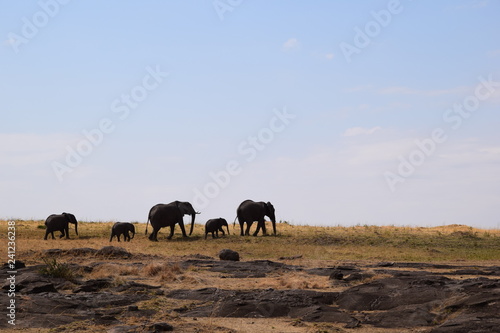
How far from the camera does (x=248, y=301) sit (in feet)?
60.1

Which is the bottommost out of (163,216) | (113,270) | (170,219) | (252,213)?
(113,270)

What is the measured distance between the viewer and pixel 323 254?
3419cm

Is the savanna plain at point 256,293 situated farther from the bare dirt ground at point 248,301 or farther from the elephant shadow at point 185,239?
the elephant shadow at point 185,239

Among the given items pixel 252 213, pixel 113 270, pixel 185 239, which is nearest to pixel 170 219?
pixel 185 239

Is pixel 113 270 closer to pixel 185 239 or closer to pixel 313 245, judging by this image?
pixel 313 245

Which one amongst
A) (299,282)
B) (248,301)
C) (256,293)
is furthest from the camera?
(299,282)

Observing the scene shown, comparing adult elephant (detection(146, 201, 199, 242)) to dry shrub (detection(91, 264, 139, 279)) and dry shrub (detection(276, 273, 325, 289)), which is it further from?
dry shrub (detection(276, 273, 325, 289))

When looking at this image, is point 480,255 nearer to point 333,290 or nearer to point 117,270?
point 333,290

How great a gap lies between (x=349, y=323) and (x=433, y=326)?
1.98 m

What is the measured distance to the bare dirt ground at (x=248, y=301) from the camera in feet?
52.7

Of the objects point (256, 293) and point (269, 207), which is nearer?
point (256, 293)

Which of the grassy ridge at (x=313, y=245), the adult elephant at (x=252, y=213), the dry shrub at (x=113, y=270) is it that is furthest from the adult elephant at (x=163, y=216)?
the dry shrub at (x=113, y=270)

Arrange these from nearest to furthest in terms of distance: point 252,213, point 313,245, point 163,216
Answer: point 313,245 → point 163,216 → point 252,213

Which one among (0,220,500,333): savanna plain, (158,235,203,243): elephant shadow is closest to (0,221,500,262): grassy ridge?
(158,235,203,243): elephant shadow
